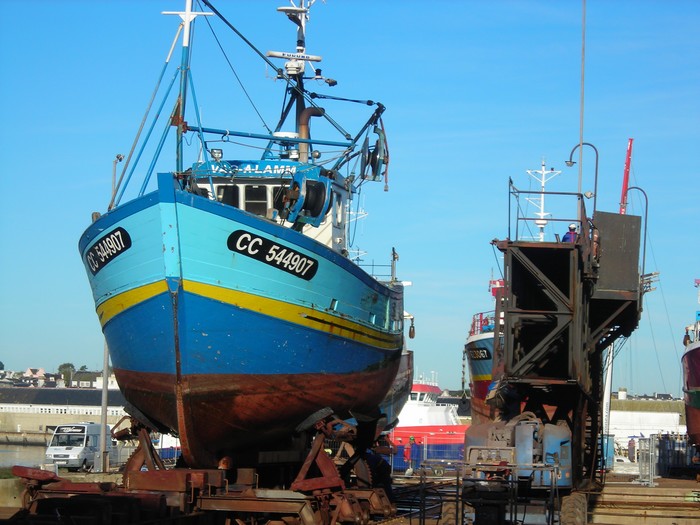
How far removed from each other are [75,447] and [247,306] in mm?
22775

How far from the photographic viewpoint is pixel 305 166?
18703 millimetres

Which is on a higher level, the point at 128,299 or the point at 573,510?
the point at 128,299

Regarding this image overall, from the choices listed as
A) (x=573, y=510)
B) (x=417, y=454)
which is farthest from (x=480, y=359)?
(x=573, y=510)

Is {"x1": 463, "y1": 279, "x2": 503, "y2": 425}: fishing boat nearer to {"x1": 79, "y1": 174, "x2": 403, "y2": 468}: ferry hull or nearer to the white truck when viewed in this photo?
the white truck


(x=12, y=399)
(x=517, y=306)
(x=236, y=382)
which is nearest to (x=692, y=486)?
(x=517, y=306)

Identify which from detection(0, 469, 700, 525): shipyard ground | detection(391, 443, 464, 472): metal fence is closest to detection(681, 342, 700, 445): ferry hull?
detection(0, 469, 700, 525): shipyard ground

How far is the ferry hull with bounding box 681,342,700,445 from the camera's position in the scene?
3144 cm

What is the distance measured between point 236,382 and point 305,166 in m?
5.17

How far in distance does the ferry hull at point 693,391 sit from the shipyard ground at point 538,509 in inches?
292

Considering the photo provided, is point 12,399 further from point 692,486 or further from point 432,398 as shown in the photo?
point 692,486

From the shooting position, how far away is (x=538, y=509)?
47.6ft

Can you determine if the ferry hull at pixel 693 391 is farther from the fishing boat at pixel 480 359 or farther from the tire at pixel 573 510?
the tire at pixel 573 510

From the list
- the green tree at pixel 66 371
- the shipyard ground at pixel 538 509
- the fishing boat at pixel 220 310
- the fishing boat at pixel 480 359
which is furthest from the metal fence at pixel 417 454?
the green tree at pixel 66 371

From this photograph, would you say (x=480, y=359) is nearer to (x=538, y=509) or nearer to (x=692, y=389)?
(x=692, y=389)
